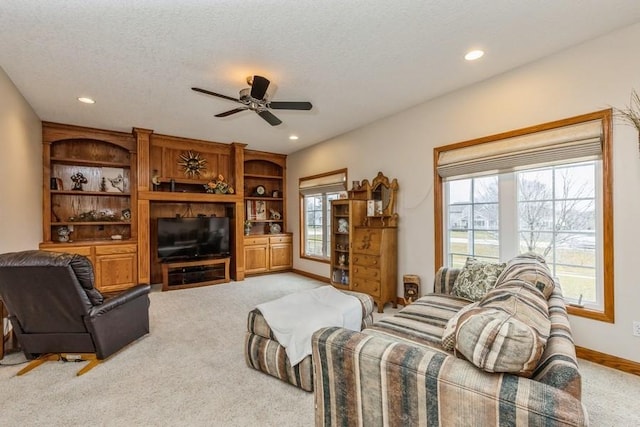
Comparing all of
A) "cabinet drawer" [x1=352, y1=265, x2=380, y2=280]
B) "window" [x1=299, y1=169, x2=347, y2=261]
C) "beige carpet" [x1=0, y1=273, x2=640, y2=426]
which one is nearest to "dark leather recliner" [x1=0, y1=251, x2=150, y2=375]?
"beige carpet" [x1=0, y1=273, x2=640, y2=426]

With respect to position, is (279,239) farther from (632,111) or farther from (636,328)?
(632,111)

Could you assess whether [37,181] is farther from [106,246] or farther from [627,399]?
[627,399]

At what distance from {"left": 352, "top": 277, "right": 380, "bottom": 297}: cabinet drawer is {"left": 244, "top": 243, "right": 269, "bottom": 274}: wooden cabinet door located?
2630 millimetres

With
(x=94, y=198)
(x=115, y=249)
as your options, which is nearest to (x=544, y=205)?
(x=115, y=249)

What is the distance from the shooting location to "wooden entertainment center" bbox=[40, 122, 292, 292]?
492 cm

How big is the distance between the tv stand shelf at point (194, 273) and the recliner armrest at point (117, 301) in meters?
2.42

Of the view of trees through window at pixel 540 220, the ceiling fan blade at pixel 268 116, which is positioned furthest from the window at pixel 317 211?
the view of trees through window at pixel 540 220

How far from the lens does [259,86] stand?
2.82 metres

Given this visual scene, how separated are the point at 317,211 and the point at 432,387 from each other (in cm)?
527

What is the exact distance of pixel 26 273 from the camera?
2.30 metres

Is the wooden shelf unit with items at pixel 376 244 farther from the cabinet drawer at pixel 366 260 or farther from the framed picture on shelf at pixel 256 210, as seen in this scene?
the framed picture on shelf at pixel 256 210

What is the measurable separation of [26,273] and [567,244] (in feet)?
15.1

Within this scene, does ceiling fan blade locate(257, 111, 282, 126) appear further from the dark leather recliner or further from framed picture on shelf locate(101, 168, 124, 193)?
framed picture on shelf locate(101, 168, 124, 193)

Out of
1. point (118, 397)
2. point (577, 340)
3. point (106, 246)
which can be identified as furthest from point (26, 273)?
point (577, 340)
